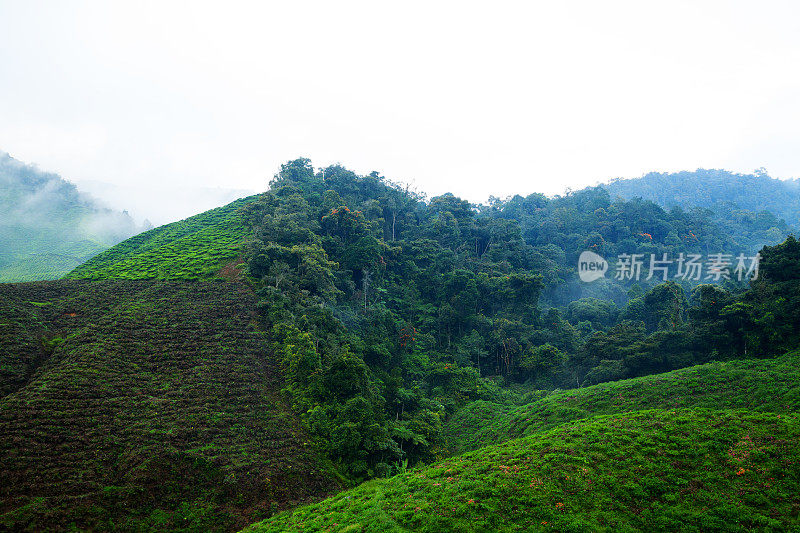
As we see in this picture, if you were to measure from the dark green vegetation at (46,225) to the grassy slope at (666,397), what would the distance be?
5710cm

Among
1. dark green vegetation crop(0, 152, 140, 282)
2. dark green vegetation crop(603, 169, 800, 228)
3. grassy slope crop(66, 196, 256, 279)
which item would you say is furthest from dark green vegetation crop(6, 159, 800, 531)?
dark green vegetation crop(603, 169, 800, 228)

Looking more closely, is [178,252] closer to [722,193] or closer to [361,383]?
[361,383]

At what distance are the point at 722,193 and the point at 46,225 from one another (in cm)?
17145

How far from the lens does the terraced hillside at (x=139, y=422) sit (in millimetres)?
14344

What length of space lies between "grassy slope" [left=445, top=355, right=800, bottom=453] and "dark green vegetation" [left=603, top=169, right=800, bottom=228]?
87794mm

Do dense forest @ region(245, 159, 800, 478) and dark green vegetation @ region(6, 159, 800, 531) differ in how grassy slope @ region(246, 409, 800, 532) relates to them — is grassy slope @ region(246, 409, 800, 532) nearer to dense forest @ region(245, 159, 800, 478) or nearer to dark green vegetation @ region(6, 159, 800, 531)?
dark green vegetation @ region(6, 159, 800, 531)

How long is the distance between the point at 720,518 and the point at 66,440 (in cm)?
2302

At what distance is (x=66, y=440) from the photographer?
1600cm

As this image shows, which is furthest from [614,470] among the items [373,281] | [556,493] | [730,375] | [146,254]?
[146,254]

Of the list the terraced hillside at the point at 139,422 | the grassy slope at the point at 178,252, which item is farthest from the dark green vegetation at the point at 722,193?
the terraced hillside at the point at 139,422

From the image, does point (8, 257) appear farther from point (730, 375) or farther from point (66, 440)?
point (730, 375)

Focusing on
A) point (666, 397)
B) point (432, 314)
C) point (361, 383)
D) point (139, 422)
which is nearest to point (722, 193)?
point (432, 314)

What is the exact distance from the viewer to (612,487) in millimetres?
13359

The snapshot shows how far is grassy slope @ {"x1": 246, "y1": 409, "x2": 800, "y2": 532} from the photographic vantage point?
11789 mm
